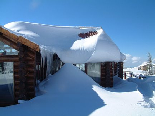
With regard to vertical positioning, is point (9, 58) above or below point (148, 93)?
above

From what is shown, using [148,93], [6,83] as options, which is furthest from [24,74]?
[148,93]

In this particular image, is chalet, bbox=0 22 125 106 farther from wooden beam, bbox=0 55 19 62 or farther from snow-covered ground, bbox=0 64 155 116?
snow-covered ground, bbox=0 64 155 116

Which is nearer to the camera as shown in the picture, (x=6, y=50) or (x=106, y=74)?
(x=6, y=50)

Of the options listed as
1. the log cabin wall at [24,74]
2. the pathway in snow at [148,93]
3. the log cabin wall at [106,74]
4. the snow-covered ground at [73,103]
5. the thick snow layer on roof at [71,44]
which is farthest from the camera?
the thick snow layer on roof at [71,44]

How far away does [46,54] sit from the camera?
27.8 feet

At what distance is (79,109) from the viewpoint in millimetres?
4449

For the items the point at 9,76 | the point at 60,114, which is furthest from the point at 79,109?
the point at 9,76

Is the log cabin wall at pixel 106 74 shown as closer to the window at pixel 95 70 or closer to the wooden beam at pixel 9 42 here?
the window at pixel 95 70

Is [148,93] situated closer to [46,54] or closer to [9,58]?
[46,54]

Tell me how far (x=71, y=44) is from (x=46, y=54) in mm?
4384

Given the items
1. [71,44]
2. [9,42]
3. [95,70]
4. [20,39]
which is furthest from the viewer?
[71,44]

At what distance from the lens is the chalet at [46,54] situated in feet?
19.2

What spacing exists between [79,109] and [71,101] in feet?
2.99

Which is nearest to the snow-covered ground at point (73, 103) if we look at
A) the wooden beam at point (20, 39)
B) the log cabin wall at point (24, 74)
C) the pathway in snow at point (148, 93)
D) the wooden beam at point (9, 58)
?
the pathway in snow at point (148, 93)
